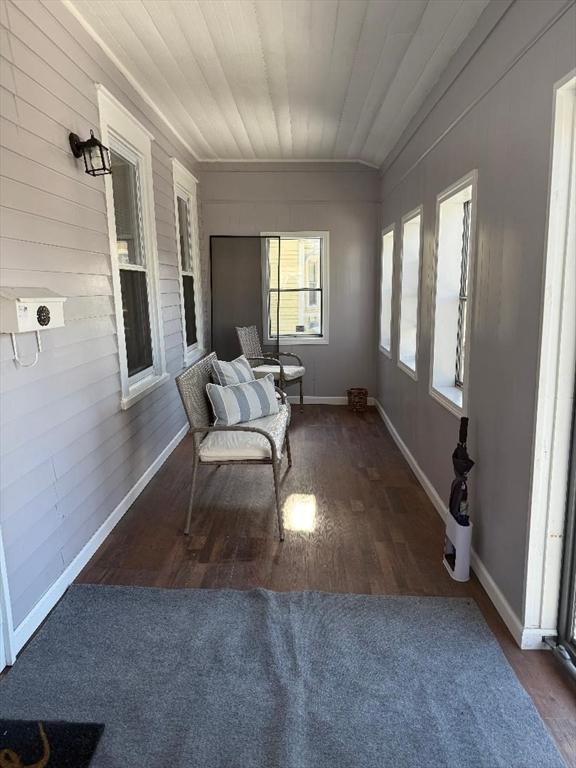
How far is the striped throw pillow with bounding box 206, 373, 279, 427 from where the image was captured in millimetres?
3109

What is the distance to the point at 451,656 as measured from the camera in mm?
1927

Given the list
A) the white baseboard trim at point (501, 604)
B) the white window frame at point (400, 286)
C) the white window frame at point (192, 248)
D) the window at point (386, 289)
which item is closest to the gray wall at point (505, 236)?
the white baseboard trim at point (501, 604)

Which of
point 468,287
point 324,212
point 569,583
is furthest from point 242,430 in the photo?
point 324,212

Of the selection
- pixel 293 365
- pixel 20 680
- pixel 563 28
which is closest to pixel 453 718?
pixel 20 680

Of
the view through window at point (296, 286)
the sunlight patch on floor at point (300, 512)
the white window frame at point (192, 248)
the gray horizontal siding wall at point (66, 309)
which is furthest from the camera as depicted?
the view through window at point (296, 286)

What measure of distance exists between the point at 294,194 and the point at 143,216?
2420mm

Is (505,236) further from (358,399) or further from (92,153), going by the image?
(358,399)

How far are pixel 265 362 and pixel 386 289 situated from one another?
154 centimetres

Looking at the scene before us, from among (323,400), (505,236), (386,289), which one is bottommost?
(323,400)

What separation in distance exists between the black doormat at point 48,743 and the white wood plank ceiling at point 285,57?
2947 mm

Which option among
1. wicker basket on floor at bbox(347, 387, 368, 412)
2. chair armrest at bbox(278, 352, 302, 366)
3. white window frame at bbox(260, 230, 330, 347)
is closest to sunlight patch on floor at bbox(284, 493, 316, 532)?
wicker basket on floor at bbox(347, 387, 368, 412)

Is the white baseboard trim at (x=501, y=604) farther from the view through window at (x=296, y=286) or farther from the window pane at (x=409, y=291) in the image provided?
the view through window at (x=296, y=286)

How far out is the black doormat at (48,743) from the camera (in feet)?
4.96

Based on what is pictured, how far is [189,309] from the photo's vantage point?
16.7 feet
